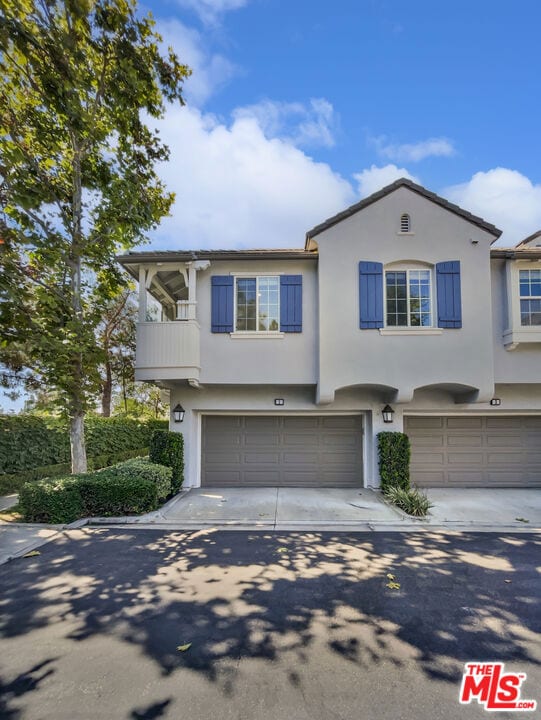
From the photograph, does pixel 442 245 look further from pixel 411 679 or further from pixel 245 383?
pixel 411 679

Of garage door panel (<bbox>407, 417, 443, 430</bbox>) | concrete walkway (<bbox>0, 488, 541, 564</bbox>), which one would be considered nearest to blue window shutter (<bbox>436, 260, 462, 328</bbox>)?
garage door panel (<bbox>407, 417, 443, 430</bbox>)

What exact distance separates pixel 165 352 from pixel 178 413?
2.06m

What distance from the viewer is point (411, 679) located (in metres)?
3.17

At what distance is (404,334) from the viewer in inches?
372

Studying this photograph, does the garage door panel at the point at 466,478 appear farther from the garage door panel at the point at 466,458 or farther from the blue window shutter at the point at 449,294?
the blue window shutter at the point at 449,294

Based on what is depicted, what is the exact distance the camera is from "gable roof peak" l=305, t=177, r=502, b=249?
9.53 meters

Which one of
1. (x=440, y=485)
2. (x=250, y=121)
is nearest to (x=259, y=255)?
(x=250, y=121)

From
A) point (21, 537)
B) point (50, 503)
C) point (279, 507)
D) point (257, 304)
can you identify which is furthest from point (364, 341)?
point (21, 537)

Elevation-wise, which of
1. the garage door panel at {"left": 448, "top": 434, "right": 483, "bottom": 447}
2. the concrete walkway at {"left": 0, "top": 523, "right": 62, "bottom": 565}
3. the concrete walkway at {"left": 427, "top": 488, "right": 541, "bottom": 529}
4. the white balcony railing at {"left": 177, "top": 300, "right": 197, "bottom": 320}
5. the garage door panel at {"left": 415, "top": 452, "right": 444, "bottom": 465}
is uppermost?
the white balcony railing at {"left": 177, "top": 300, "right": 197, "bottom": 320}

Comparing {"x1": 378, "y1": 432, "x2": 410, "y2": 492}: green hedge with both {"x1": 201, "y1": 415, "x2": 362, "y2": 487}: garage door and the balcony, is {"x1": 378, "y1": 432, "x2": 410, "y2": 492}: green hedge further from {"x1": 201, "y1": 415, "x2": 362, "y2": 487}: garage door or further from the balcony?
the balcony

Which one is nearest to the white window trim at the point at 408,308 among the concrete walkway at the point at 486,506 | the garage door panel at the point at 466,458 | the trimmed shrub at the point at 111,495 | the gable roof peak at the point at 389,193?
the gable roof peak at the point at 389,193

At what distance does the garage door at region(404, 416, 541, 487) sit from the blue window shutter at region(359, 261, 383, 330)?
351 centimetres

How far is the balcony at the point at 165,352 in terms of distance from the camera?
30.4 ft

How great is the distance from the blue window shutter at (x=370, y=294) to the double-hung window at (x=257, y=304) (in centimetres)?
229
